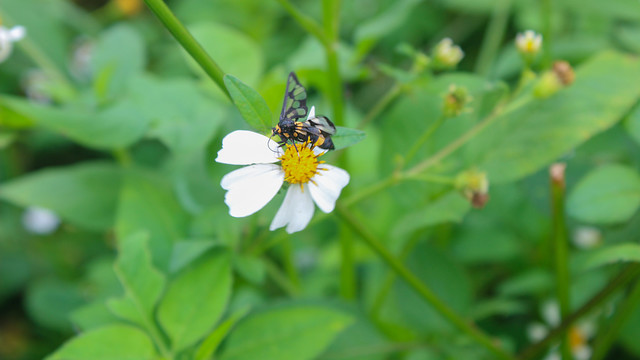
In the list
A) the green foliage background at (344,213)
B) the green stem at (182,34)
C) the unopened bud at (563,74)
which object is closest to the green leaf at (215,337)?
the green foliage background at (344,213)

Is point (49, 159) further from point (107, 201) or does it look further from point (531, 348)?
point (531, 348)

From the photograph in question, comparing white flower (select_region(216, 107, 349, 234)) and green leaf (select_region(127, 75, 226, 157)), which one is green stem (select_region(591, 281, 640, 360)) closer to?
white flower (select_region(216, 107, 349, 234))

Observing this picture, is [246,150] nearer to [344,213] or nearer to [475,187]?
[344,213]

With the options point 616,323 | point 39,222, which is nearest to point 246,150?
point 616,323

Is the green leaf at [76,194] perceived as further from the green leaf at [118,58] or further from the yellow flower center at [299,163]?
the yellow flower center at [299,163]

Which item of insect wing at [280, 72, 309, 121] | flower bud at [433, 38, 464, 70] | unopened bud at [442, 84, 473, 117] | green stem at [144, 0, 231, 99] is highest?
flower bud at [433, 38, 464, 70]

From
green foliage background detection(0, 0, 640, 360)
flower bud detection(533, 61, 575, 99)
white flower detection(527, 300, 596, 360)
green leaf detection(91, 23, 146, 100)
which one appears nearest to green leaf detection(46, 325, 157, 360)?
green foliage background detection(0, 0, 640, 360)
